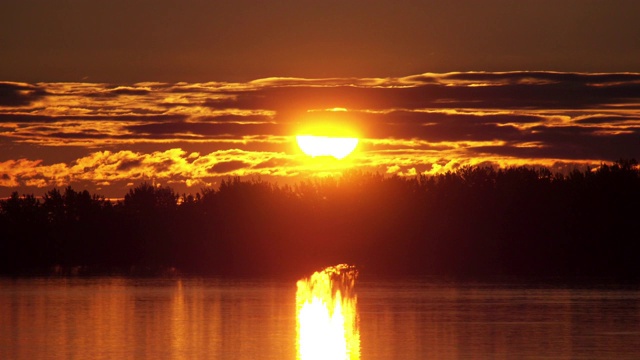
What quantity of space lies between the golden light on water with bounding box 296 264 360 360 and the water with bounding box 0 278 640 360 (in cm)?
63

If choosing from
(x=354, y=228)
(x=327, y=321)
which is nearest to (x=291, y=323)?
(x=327, y=321)

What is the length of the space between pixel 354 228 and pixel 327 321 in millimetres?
86981

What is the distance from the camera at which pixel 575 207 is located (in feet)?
400

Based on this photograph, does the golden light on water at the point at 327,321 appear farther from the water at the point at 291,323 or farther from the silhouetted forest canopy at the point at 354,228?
the silhouetted forest canopy at the point at 354,228

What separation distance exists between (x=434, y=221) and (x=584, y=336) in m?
86.2

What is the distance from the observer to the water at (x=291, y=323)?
138 ft

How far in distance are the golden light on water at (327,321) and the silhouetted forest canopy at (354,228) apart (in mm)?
32116

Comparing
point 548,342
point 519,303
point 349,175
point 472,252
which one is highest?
point 349,175

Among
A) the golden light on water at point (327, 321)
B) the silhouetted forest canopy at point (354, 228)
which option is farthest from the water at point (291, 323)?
the silhouetted forest canopy at point (354, 228)

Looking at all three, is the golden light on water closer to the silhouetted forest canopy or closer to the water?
the water

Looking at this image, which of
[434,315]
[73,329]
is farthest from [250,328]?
[434,315]

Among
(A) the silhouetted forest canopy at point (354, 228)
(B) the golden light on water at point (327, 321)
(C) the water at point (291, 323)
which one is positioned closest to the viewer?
(B) the golden light on water at point (327, 321)

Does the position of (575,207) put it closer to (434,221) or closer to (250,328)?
(434,221)

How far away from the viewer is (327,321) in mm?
55344
